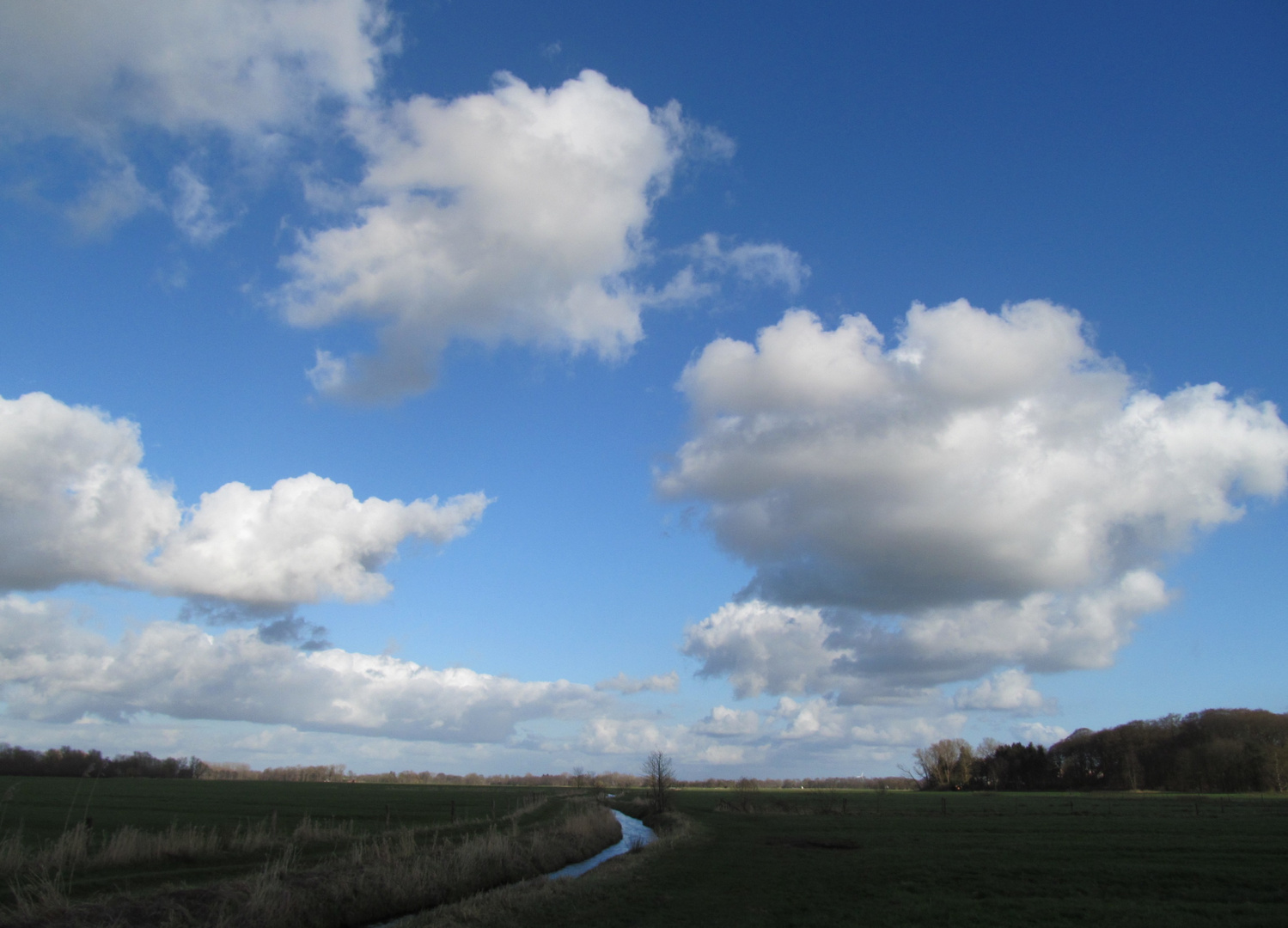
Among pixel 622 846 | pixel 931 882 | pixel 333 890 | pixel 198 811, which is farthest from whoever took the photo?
pixel 198 811

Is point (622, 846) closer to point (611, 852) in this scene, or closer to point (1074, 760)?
point (611, 852)

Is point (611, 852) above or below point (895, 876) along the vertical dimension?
below

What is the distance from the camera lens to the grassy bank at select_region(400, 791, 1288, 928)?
18.5 metres

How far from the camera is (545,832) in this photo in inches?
1507

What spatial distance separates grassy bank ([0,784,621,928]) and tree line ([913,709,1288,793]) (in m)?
148

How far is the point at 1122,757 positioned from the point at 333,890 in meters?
180

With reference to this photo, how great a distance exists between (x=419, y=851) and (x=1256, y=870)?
28947 mm

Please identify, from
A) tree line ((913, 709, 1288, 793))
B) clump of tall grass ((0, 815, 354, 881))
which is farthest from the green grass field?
tree line ((913, 709, 1288, 793))

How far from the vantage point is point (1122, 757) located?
513 ft

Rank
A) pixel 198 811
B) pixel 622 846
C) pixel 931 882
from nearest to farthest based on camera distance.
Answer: pixel 931 882
pixel 622 846
pixel 198 811

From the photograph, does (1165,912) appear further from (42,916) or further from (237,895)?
(42,916)

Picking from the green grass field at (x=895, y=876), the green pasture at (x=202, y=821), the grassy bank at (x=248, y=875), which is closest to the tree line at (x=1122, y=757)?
the green grass field at (x=895, y=876)

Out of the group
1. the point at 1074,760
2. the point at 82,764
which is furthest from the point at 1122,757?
the point at 82,764

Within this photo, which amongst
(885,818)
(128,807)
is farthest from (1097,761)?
(128,807)
